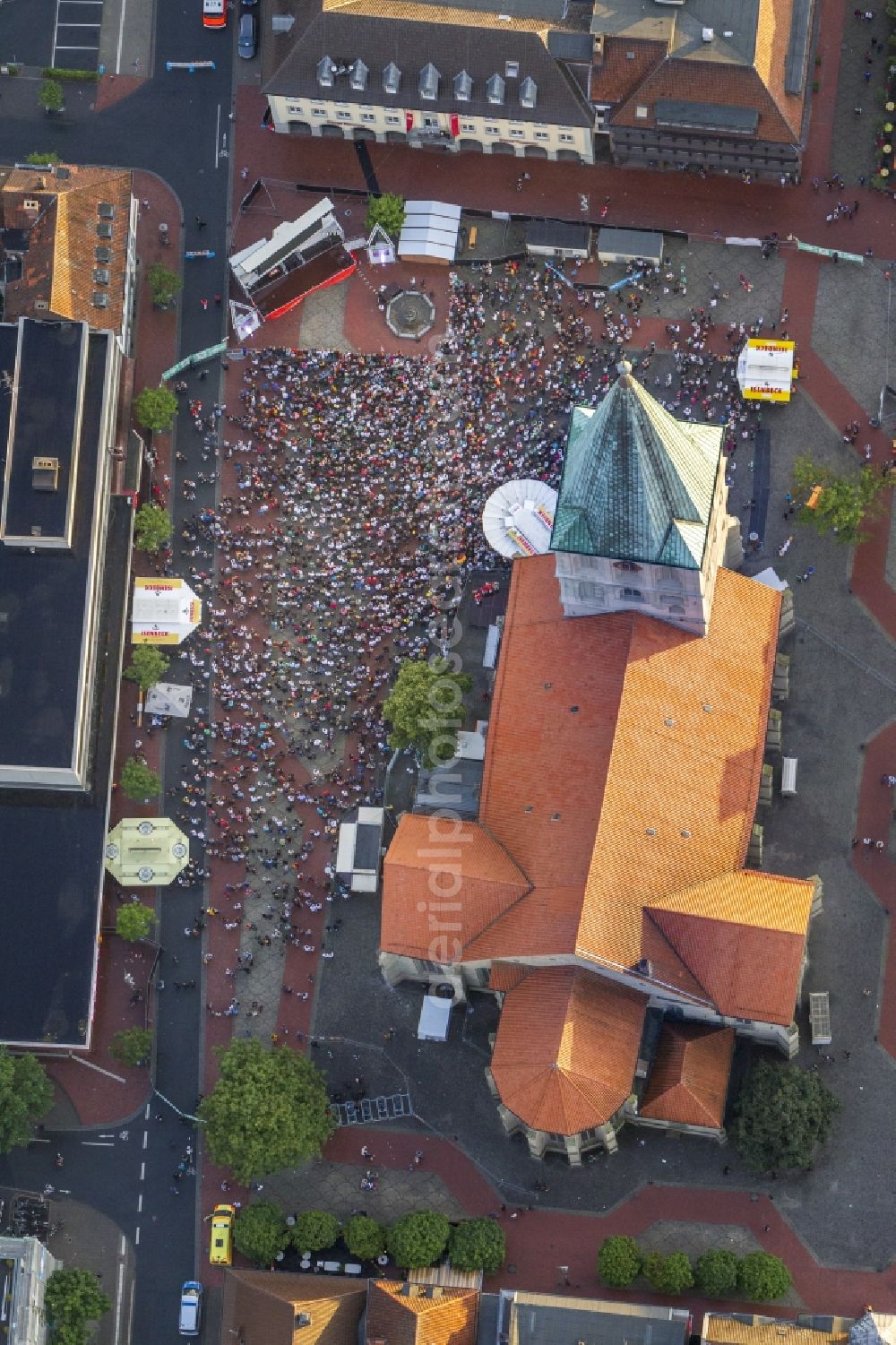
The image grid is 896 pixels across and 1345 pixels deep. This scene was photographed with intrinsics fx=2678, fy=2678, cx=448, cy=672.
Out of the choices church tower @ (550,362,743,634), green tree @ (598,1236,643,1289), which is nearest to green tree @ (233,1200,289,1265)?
green tree @ (598,1236,643,1289)

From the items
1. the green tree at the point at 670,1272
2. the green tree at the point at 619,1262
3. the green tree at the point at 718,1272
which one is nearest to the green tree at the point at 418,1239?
the green tree at the point at 619,1262

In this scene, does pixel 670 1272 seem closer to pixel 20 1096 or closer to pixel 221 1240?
pixel 221 1240

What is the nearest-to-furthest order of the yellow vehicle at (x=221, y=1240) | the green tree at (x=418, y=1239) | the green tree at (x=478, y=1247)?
the green tree at (x=418, y=1239)
the green tree at (x=478, y=1247)
the yellow vehicle at (x=221, y=1240)

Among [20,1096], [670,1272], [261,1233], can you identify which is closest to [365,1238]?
[261,1233]

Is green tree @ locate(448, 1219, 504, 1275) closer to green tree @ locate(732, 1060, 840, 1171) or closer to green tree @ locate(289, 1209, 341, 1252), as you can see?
green tree @ locate(289, 1209, 341, 1252)

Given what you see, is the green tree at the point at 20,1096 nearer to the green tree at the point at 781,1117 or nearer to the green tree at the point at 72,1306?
the green tree at the point at 72,1306

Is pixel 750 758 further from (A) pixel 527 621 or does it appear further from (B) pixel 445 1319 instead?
(B) pixel 445 1319
